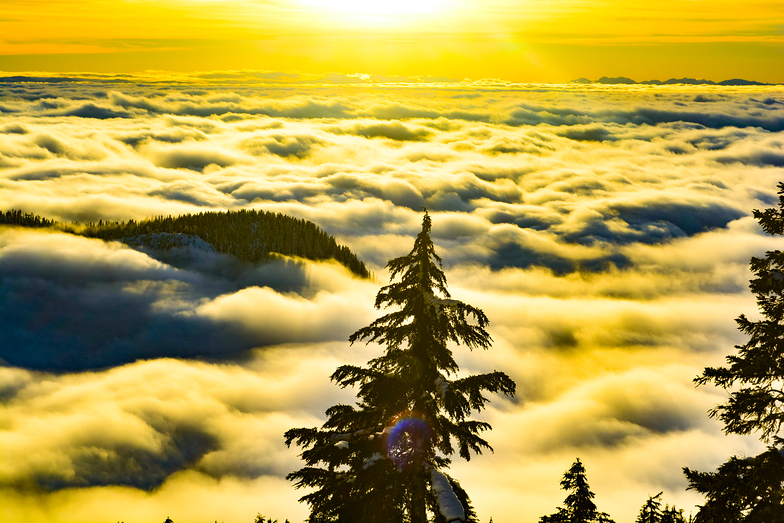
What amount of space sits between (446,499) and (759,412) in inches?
437

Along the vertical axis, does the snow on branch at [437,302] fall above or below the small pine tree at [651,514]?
above

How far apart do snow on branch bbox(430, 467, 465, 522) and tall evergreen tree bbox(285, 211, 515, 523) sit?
0.03 metres

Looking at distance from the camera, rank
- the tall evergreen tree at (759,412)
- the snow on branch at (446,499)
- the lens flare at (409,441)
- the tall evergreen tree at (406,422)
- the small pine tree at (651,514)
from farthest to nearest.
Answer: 1. the small pine tree at (651,514)
2. the tall evergreen tree at (759,412)
3. the lens flare at (409,441)
4. the tall evergreen tree at (406,422)
5. the snow on branch at (446,499)

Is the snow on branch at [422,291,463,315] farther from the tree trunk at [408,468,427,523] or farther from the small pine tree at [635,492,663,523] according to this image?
the small pine tree at [635,492,663,523]

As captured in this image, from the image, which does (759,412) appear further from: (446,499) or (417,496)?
(417,496)

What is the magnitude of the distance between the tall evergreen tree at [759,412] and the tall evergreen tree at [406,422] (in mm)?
8398

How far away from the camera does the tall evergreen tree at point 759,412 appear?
1633 centimetres

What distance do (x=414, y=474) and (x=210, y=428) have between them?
416 feet

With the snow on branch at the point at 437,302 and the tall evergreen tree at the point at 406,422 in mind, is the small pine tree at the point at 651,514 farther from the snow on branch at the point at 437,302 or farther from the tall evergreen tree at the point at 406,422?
A: the snow on branch at the point at 437,302

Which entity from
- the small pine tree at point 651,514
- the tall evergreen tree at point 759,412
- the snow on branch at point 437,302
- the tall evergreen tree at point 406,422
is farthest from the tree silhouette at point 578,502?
the snow on branch at point 437,302

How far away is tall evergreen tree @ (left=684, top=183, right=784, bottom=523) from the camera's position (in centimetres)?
1633

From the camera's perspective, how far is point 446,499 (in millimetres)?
12562

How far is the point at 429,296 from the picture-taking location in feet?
45.1

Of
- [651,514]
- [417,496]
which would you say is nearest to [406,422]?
[417,496]
